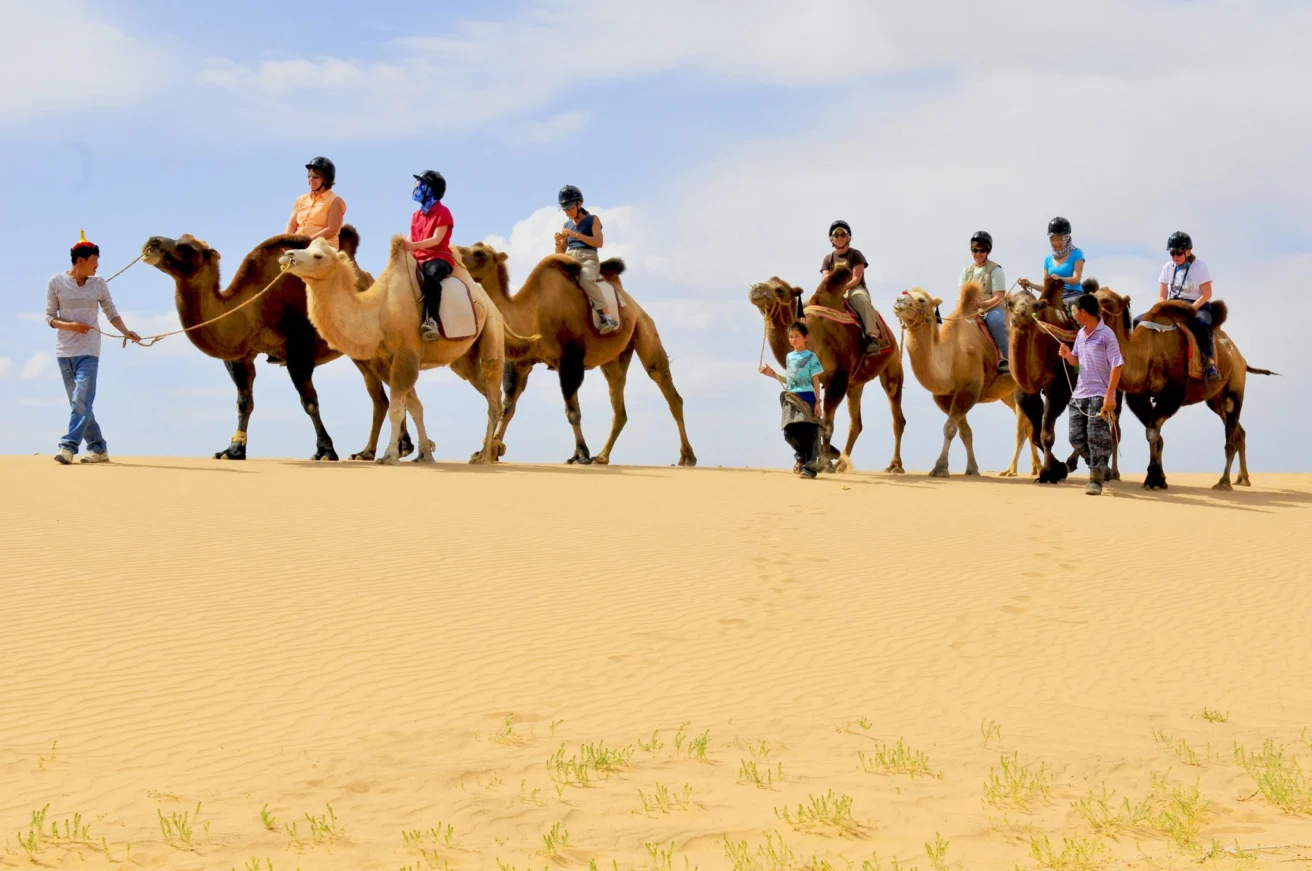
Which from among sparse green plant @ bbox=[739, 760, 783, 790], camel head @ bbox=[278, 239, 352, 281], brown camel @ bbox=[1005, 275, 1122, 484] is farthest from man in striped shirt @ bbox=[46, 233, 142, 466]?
sparse green plant @ bbox=[739, 760, 783, 790]

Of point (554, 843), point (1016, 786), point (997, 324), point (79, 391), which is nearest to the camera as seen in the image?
point (554, 843)

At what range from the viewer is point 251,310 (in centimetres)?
1648

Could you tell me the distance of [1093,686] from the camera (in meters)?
8.73

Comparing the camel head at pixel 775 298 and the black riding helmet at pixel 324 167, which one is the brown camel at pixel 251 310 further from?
the camel head at pixel 775 298

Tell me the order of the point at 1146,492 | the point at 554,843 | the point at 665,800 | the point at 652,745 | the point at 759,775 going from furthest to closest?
the point at 1146,492
the point at 652,745
the point at 759,775
the point at 665,800
the point at 554,843

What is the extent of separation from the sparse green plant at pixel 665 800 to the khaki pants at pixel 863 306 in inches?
461

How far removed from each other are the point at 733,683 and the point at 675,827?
2.54m

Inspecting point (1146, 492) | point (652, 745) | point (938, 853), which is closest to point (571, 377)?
point (1146, 492)

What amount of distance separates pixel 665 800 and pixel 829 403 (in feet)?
38.1

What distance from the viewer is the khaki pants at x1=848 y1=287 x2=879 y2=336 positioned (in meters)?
17.4

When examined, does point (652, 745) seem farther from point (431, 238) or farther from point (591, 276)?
point (591, 276)

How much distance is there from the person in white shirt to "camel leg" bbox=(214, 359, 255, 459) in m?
10.5

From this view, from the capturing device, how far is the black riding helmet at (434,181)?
15.8 meters

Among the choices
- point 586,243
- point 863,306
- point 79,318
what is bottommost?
point 79,318
